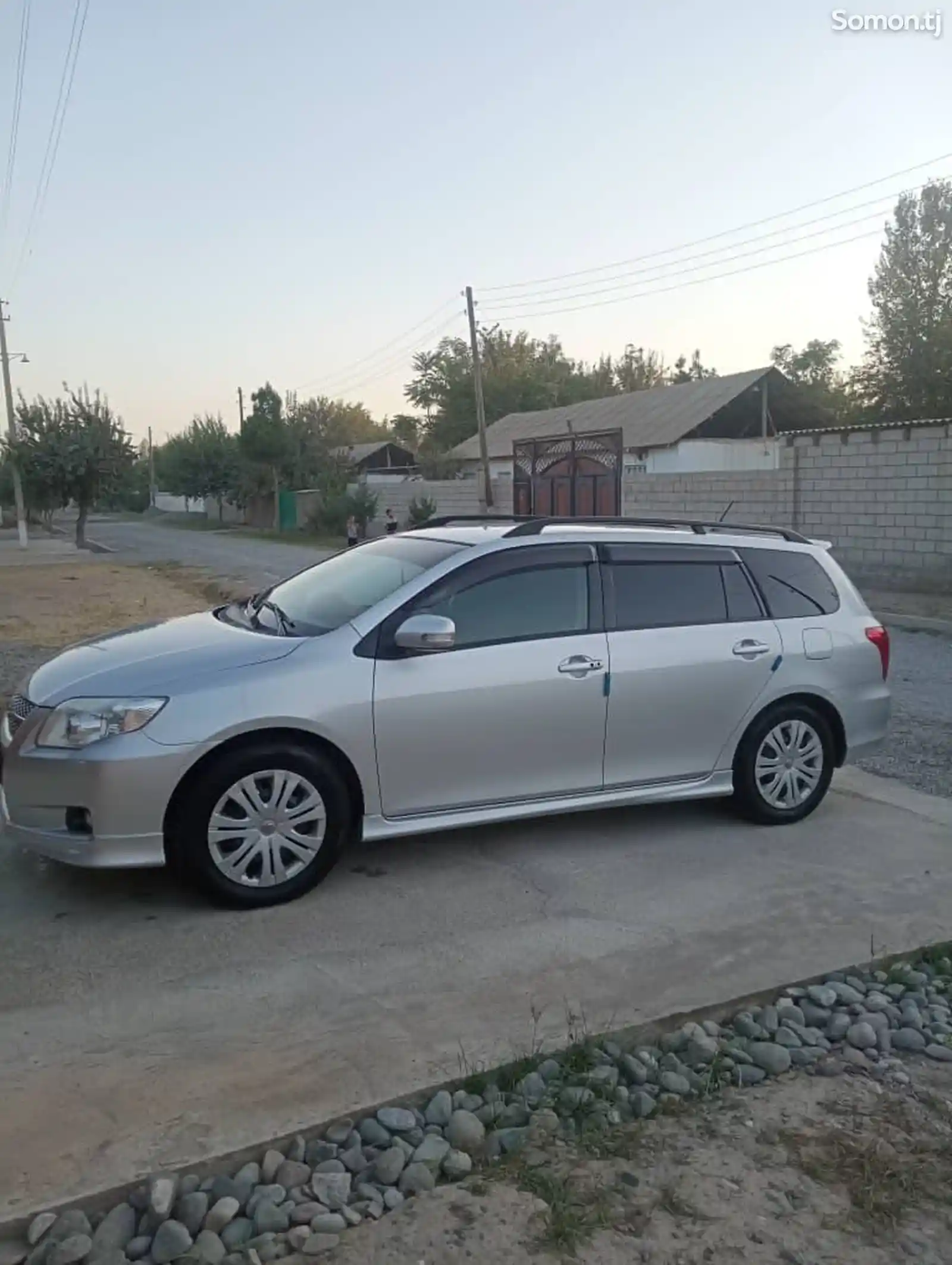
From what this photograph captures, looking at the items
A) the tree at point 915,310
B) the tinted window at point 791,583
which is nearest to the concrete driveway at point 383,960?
the tinted window at point 791,583

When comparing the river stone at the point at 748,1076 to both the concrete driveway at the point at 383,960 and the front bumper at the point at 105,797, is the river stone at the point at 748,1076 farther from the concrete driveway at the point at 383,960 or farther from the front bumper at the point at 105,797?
the front bumper at the point at 105,797

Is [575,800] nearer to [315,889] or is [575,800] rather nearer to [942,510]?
[315,889]

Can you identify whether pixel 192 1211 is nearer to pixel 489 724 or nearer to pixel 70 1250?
pixel 70 1250

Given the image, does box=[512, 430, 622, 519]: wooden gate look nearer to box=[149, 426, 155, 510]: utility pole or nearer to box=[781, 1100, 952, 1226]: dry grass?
box=[781, 1100, 952, 1226]: dry grass

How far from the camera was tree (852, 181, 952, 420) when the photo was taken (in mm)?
41812

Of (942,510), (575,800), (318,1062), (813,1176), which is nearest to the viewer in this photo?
(813,1176)

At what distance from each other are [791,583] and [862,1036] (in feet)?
9.07

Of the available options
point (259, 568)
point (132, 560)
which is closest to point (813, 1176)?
point (259, 568)

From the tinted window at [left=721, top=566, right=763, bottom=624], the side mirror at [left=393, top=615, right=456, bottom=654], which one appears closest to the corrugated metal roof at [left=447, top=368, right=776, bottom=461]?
the tinted window at [left=721, top=566, right=763, bottom=624]

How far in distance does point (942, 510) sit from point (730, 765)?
11.8 meters

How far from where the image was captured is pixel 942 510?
1549 centimetres

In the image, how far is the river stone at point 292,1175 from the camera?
2.71 metres

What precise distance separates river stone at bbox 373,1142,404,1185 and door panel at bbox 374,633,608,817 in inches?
73.6

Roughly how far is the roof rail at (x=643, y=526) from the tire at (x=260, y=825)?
62.1 inches
